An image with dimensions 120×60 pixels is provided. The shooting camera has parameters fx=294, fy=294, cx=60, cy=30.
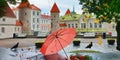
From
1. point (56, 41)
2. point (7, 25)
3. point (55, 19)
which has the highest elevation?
point (55, 19)

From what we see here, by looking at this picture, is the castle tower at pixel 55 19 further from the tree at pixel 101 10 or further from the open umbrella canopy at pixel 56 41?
the open umbrella canopy at pixel 56 41

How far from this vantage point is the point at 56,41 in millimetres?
14961

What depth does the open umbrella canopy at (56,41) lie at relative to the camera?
14820mm

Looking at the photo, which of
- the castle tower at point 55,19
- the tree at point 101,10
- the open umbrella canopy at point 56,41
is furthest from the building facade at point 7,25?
the open umbrella canopy at point 56,41

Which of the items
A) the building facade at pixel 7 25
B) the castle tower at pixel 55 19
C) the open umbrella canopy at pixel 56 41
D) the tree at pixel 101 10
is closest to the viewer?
the open umbrella canopy at pixel 56 41

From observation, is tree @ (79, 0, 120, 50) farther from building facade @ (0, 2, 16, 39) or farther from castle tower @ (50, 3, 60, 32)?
castle tower @ (50, 3, 60, 32)

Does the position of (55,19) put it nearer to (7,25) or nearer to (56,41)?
(7,25)

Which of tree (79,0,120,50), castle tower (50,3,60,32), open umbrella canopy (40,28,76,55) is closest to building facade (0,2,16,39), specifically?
castle tower (50,3,60,32)

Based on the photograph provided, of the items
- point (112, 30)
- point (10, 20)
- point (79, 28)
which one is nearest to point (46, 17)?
point (79, 28)

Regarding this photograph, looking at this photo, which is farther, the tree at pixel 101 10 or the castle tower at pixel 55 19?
the castle tower at pixel 55 19

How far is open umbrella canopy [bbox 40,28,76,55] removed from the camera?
14820mm

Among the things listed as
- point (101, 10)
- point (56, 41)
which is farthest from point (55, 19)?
point (56, 41)

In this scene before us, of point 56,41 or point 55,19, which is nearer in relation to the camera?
point 56,41

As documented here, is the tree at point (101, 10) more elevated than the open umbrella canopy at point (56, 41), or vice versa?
the tree at point (101, 10)
